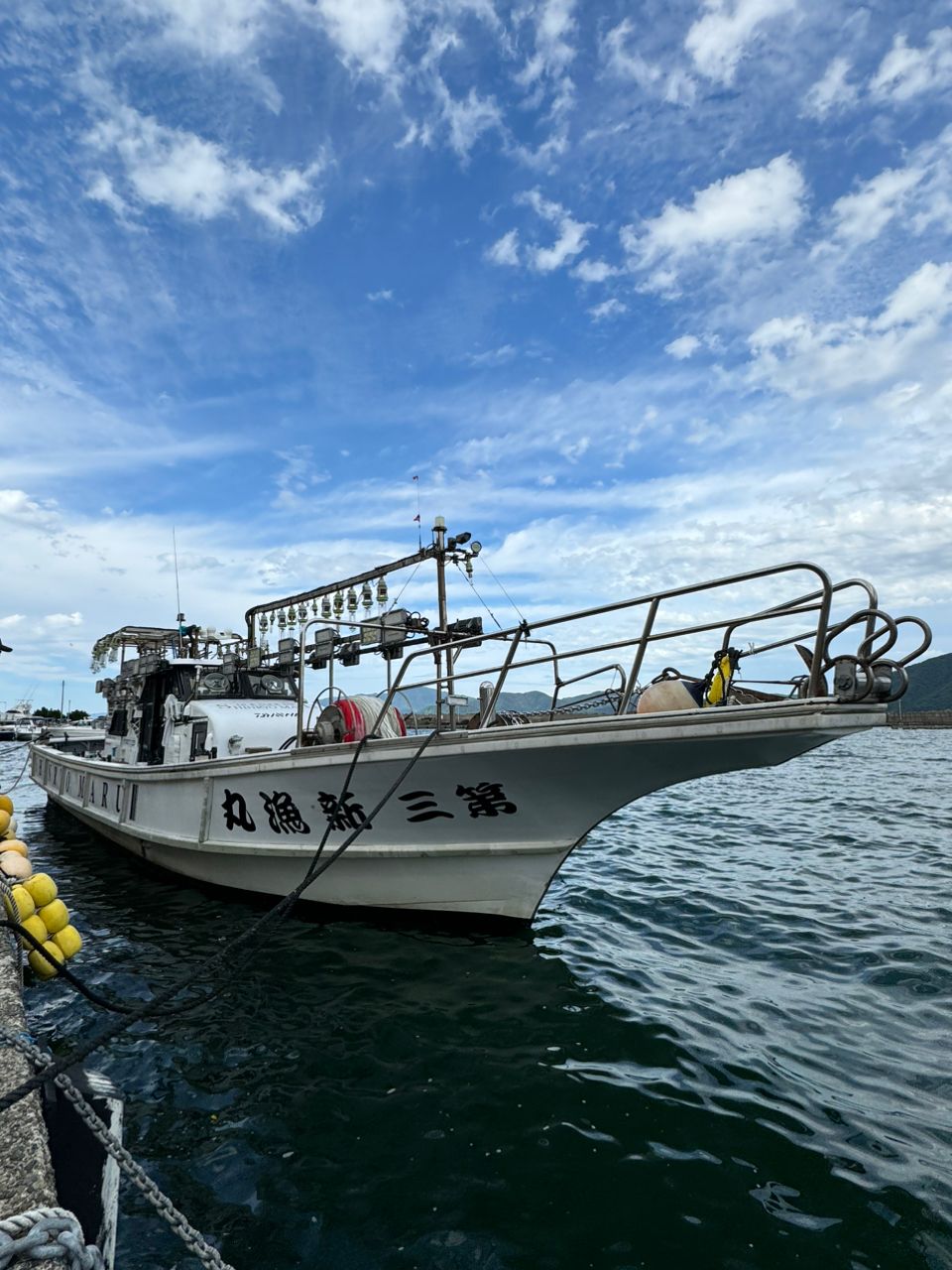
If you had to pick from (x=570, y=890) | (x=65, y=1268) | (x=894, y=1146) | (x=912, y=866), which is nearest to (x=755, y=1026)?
(x=894, y=1146)

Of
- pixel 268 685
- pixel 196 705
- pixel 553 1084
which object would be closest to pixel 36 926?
pixel 553 1084

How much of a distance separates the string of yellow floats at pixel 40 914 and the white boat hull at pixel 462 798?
2.40 metres

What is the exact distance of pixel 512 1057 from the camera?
4785mm

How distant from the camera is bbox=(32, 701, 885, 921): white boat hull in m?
5.21

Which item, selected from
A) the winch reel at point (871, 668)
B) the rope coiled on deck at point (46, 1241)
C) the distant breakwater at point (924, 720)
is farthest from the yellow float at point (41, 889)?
the distant breakwater at point (924, 720)

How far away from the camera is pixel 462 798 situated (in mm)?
6477

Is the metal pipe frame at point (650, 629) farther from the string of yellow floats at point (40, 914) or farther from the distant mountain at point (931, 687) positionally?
the distant mountain at point (931, 687)

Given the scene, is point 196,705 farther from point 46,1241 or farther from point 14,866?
point 46,1241

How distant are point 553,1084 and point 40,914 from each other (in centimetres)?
385

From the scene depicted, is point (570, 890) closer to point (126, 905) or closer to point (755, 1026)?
point (755, 1026)

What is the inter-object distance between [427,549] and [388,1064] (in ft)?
23.0

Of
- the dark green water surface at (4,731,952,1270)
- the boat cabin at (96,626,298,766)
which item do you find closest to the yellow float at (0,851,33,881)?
the dark green water surface at (4,731,952,1270)

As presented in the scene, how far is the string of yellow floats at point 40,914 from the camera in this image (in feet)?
15.6

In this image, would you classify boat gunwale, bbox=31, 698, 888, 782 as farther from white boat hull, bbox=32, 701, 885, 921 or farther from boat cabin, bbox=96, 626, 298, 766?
boat cabin, bbox=96, 626, 298, 766
